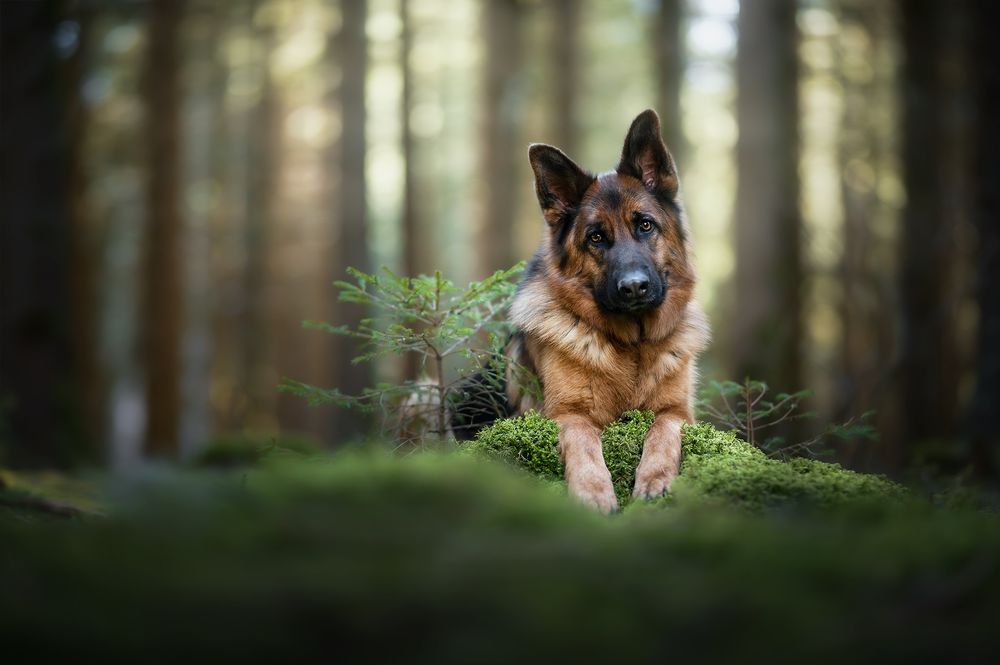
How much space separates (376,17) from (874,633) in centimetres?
2263

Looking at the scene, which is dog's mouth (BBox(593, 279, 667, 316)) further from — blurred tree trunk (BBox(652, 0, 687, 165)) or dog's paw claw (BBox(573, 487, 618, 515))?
blurred tree trunk (BBox(652, 0, 687, 165))

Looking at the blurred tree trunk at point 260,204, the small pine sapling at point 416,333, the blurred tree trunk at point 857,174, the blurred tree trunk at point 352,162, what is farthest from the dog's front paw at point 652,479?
the blurred tree trunk at point 260,204

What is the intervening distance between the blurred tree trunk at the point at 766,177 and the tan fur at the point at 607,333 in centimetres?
525

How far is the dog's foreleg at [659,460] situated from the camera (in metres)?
3.92

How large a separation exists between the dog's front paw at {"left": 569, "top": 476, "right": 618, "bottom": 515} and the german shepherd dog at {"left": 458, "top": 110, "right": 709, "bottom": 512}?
466 millimetres

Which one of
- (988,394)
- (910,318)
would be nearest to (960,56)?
(910,318)

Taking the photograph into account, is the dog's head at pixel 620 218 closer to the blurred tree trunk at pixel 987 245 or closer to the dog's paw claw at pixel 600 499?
the dog's paw claw at pixel 600 499

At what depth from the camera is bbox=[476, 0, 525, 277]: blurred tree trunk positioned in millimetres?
16234

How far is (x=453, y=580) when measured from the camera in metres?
1.93

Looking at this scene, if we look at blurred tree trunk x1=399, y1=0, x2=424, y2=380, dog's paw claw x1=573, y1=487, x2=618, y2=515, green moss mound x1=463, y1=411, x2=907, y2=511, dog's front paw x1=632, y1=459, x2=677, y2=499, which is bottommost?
dog's paw claw x1=573, y1=487, x2=618, y2=515

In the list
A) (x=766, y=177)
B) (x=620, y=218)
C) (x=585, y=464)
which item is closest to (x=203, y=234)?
(x=766, y=177)

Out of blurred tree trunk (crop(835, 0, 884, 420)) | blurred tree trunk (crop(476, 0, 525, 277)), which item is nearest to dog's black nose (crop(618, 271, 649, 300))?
blurred tree trunk (crop(476, 0, 525, 277))

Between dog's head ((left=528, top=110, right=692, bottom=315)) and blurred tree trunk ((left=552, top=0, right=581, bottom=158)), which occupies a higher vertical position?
blurred tree trunk ((left=552, top=0, right=581, bottom=158))

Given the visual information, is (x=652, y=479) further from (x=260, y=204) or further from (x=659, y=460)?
(x=260, y=204)
